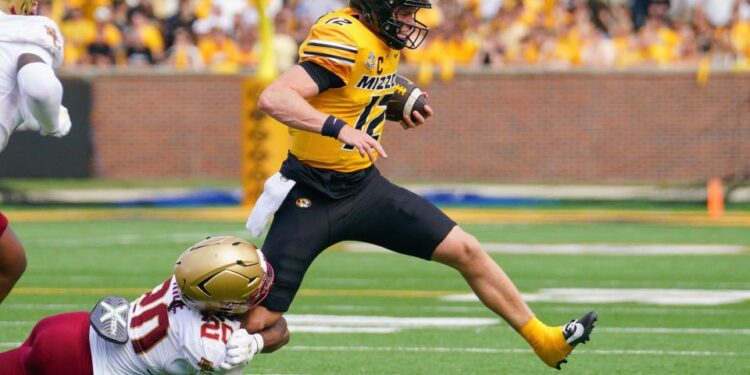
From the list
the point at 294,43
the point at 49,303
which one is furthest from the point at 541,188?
the point at 49,303

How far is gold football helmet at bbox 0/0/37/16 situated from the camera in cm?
579

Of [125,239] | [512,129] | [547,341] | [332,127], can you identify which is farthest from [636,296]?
[512,129]

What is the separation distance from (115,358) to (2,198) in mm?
15347

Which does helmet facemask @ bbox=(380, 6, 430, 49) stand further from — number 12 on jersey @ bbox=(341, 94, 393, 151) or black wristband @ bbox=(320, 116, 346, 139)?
black wristband @ bbox=(320, 116, 346, 139)

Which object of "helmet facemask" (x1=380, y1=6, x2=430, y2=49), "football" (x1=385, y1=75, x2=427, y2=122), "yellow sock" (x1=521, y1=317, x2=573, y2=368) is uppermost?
"helmet facemask" (x1=380, y1=6, x2=430, y2=49)

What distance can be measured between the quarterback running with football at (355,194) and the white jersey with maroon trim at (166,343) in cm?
62

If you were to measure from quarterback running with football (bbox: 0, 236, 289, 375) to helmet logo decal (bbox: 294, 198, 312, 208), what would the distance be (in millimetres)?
779

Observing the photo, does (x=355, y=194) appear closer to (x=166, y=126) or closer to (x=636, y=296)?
(x=636, y=296)

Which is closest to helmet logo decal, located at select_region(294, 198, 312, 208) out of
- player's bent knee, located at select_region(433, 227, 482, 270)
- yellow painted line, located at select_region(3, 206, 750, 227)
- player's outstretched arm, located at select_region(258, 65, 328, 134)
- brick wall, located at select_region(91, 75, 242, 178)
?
player's outstretched arm, located at select_region(258, 65, 328, 134)

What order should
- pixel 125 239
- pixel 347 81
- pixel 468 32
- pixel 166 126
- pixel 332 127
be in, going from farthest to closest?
pixel 166 126
pixel 468 32
pixel 125 239
pixel 347 81
pixel 332 127

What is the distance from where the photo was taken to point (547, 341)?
666 cm

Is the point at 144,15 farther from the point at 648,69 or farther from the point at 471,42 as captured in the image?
the point at 648,69

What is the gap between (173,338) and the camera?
5570 mm

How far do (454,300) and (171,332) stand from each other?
15.8ft
